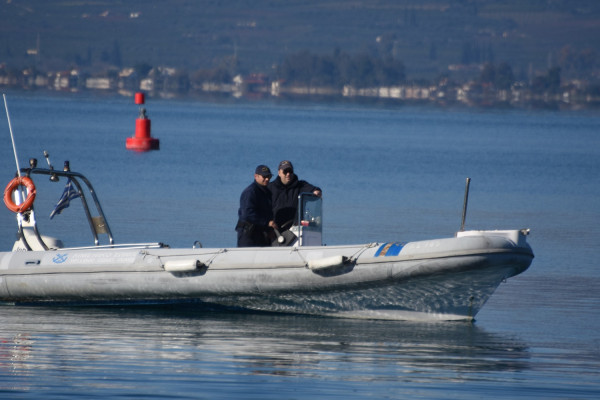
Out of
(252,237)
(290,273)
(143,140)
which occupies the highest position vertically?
(252,237)

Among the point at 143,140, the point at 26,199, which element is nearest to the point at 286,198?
the point at 26,199

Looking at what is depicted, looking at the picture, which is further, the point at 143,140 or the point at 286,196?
the point at 143,140

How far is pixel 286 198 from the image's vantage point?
38.2 feet

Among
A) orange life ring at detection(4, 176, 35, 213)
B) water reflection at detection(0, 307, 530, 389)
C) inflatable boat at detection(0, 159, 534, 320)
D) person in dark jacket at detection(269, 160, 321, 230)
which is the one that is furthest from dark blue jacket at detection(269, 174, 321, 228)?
orange life ring at detection(4, 176, 35, 213)

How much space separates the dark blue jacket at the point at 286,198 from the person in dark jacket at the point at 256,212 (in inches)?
6.4

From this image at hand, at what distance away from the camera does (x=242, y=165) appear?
37.6 meters

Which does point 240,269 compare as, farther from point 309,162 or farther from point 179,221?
point 309,162

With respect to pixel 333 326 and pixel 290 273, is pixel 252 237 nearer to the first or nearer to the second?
pixel 290 273

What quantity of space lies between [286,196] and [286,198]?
0.02 m

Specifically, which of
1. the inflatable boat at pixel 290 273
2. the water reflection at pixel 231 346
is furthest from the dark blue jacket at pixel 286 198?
the water reflection at pixel 231 346

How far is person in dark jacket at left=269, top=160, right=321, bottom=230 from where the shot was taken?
11.6 metres

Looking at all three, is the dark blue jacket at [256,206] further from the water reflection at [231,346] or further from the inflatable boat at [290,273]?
the water reflection at [231,346]

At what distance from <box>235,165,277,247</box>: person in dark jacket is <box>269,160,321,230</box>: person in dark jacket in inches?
6.5

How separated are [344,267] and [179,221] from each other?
920cm
